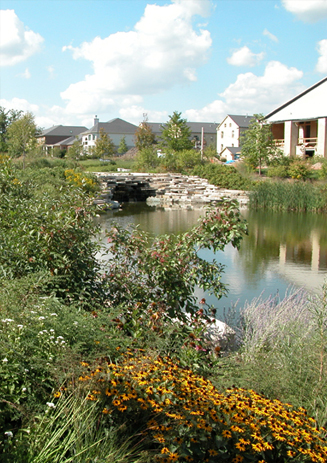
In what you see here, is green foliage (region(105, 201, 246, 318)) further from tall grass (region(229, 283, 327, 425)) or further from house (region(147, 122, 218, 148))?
house (region(147, 122, 218, 148))

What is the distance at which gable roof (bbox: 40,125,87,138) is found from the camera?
78.9 metres

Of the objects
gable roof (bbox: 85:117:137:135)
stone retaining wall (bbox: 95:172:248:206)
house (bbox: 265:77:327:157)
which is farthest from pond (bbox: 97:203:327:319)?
gable roof (bbox: 85:117:137:135)

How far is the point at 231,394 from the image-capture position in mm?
3037

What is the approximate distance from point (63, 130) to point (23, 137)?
168 feet

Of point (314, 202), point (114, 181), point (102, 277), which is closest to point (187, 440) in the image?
point (102, 277)

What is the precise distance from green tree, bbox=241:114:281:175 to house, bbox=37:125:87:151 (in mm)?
47024

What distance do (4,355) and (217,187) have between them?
29.3 m

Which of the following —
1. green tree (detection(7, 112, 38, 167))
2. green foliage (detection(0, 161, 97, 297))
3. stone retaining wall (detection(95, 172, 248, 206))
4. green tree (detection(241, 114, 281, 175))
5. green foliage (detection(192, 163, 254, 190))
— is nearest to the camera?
green foliage (detection(0, 161, 97, 297))

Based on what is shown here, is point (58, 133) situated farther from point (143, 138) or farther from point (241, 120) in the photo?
point (241, 120)

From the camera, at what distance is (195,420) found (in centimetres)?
259

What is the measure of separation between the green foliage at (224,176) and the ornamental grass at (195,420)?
87.7ft

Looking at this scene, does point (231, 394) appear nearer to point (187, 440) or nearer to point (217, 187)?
point (187, 440)

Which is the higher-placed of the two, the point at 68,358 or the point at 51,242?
the point at 51,242

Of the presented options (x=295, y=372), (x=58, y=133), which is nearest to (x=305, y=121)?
(x=295, y=372)
